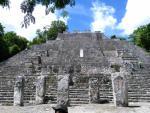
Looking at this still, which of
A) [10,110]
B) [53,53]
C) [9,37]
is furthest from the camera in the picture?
[9,37]

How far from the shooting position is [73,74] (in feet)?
83.4

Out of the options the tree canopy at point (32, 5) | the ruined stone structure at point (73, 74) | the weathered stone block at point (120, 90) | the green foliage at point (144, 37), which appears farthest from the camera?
the green foliage at point (144, 37)

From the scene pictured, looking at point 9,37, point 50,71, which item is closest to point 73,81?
point 50,71

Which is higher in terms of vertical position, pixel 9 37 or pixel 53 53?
pixel 9 37

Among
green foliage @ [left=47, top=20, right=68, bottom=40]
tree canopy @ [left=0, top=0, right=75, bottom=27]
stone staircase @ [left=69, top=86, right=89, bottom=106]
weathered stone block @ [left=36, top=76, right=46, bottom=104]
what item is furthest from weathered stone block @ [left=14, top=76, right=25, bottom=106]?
green foliage @ [left=47, top=20, right=68, bottom=40]

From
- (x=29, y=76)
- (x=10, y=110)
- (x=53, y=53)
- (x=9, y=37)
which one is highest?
(x=9, y=37)

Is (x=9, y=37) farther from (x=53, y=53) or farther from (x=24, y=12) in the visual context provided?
(x=24, y=12)

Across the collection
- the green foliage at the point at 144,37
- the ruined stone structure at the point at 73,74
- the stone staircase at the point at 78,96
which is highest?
the green foliage at the point at 144,37

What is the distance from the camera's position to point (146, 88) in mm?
22688

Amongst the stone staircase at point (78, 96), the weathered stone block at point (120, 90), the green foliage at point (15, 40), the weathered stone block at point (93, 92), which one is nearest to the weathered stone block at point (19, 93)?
the stone staircase at point (78, 96)

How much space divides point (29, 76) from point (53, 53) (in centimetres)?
1225

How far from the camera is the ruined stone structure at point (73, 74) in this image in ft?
66.6

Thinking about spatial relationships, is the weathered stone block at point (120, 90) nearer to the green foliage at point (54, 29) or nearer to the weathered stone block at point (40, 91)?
the weathered stone block at point (40, 91)

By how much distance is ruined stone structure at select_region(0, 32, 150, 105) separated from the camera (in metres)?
20.3
